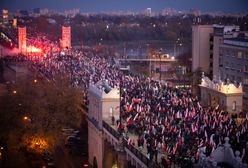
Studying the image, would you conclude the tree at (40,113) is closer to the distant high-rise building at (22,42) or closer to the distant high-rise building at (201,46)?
the distant high-rise building at (201,46)

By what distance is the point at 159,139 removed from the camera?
8688mm

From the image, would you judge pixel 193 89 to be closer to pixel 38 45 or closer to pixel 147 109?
pixel 147 109

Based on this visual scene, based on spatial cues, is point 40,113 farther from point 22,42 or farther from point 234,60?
point 22,42

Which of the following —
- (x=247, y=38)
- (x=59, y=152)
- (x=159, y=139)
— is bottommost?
(x=59, y=152)

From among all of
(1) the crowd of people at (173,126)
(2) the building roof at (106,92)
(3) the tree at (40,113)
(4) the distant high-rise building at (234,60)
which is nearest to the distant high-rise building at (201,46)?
(4) the distant high-rise building at (234,60)

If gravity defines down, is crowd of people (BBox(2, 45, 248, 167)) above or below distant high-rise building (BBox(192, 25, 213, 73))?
below

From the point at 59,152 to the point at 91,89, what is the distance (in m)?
1.50

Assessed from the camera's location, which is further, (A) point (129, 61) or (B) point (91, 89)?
(A) point (129, 61)

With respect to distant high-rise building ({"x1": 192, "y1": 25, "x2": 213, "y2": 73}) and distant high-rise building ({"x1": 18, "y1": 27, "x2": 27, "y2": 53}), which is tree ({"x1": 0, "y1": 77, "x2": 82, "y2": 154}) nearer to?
distant high-rise building ({"x1": 192, "y1": 25, "x2": 213, "y2": 73})

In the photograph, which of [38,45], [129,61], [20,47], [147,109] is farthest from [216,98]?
[38,45]

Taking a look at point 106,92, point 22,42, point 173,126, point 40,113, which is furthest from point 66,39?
point 173,126

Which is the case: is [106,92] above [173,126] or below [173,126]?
above

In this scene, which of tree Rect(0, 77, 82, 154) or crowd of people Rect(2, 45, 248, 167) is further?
tree Rect(0, 77, 82, 154)

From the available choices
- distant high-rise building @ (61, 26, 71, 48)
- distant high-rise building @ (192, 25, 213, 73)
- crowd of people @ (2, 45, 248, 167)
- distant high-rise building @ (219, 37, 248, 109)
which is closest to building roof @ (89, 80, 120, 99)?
crowd of people @ (2, 45, 248, 167)
